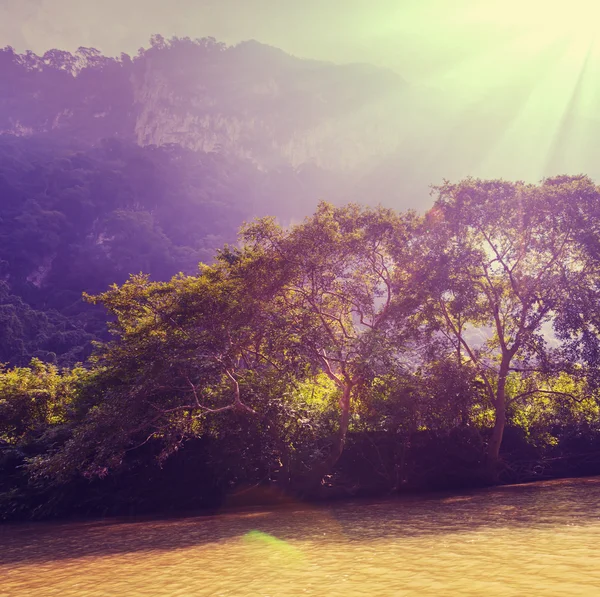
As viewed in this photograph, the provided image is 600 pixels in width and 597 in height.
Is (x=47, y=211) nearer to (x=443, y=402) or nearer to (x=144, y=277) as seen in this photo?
(x=144, y=277)

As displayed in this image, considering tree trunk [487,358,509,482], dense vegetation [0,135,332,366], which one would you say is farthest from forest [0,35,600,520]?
dense vegetation [0,135,332,366]

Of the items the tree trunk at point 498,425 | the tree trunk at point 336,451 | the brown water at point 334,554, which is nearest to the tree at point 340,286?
the tree trunk at point 336,451

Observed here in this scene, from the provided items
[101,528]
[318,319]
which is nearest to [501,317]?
[318,319]

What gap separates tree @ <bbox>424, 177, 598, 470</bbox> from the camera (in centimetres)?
2122

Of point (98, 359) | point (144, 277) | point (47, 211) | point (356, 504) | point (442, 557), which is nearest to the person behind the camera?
point (442, 557)

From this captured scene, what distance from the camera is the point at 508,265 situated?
2308 cm

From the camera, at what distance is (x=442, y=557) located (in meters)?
8.11

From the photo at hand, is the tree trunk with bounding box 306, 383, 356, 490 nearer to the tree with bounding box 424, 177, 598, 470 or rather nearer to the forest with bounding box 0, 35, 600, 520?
the forest with bounding box 0, 35, 600, 520

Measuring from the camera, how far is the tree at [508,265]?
21219 mm

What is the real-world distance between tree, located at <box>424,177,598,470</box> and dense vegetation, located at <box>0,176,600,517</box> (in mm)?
80

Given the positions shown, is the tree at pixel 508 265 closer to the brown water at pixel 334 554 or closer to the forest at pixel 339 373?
the forest at pixel 339 373

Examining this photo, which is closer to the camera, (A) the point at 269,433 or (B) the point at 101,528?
(B) the point at 101,528

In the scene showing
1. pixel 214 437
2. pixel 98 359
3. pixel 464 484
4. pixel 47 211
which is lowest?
pixel 464 484

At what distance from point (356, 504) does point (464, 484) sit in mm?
6378
